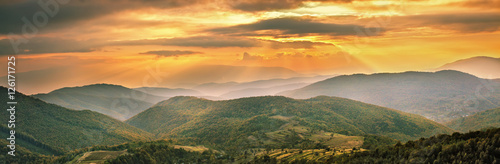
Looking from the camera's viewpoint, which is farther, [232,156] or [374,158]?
[232,156]

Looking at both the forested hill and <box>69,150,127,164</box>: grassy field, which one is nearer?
the forested hill

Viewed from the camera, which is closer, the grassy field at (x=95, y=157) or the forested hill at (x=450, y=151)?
the forested hill at (x=450, y=151)

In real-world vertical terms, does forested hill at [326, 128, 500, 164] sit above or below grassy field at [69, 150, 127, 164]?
above

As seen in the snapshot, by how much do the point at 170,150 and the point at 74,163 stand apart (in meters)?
37.9

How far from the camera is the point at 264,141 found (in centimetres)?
16562

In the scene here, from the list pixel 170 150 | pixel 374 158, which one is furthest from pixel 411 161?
pixel 170 150

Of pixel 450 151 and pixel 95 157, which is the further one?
pixel 95 157

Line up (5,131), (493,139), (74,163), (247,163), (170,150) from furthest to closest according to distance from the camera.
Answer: (5,131), (170,150), (74,163), (247,163), (493,139)

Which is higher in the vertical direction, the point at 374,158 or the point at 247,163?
the point at 374,158

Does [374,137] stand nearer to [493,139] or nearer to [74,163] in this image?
[493,139]

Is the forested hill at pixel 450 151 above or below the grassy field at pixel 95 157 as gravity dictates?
above

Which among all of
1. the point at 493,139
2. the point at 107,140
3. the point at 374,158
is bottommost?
the point at 107,140

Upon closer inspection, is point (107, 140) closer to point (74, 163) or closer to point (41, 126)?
point (41, 126)

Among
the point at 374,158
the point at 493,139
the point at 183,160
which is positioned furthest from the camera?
the point at 183,160
